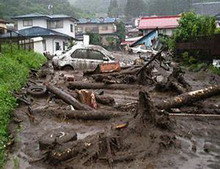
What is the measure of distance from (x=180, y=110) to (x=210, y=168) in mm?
3113

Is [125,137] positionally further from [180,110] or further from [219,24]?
[219,24]

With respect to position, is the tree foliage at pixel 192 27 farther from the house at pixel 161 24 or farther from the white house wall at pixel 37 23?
the white house wall at pixel 37 23

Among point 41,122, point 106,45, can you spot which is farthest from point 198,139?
point 106,45

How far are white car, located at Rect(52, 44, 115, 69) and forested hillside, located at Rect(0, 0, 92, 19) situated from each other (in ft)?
130

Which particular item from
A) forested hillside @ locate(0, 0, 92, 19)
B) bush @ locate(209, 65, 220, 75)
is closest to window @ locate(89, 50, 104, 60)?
bush @ locate(209, 65, 220, 75)

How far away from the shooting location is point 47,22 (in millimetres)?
49781

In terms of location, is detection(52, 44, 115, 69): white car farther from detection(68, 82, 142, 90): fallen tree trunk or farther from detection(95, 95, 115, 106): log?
detection(95, 95, 115, 106): log

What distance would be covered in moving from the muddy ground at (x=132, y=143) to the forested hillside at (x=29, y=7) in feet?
164

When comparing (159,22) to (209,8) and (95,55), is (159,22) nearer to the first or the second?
(209,8)

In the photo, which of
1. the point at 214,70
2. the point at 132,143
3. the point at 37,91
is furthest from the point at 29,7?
the point at 132,143

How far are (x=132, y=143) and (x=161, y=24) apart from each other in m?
40.5

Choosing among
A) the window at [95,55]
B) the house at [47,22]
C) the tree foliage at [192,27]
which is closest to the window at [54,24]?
the house at [47,22]

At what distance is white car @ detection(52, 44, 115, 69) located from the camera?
1728cm

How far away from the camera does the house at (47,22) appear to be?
4847 centimetres
